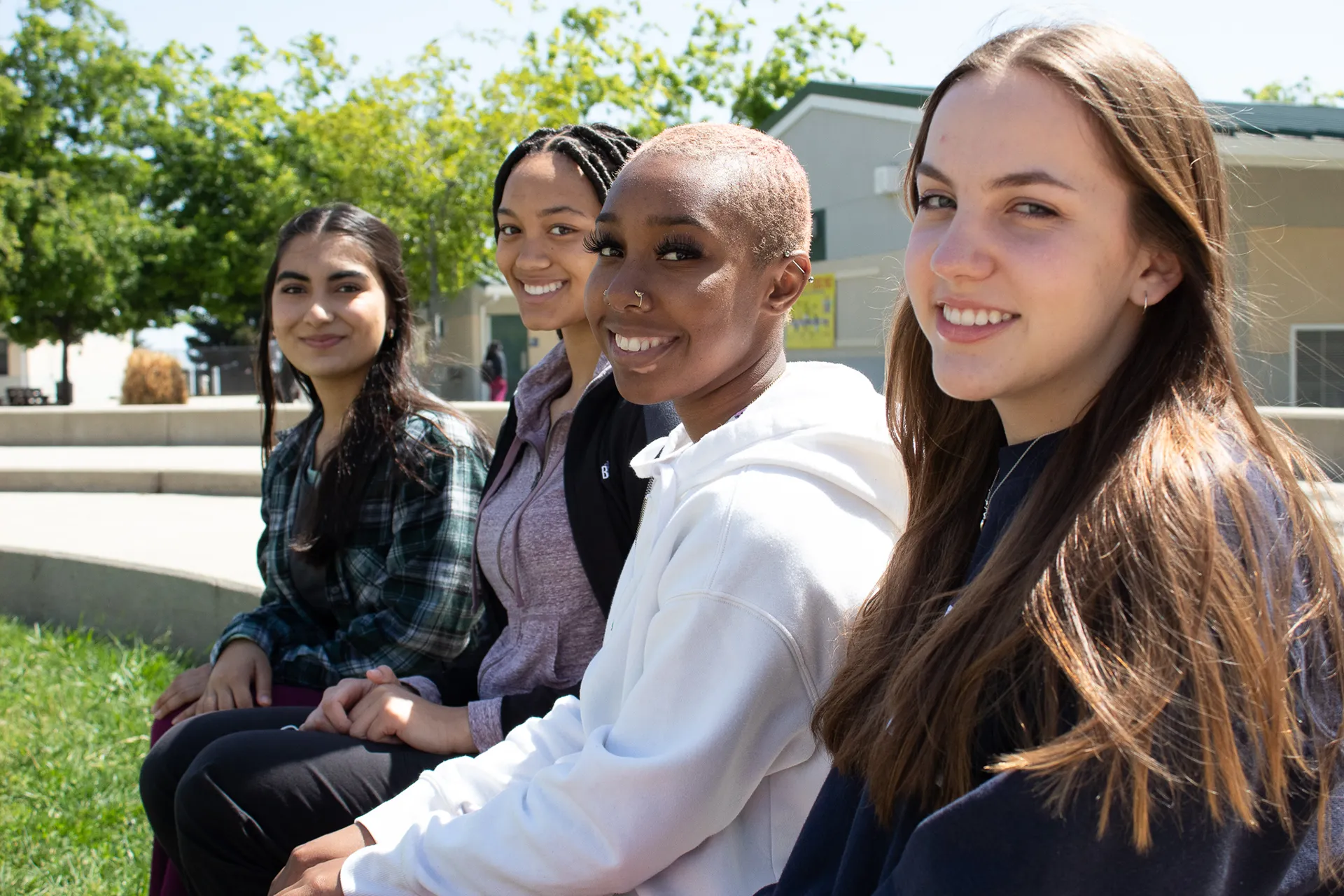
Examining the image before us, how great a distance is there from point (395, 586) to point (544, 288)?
861mm

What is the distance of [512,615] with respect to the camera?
8.72 ft

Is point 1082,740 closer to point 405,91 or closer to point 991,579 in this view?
point 991,579

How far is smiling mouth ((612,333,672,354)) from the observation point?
7.06 feet

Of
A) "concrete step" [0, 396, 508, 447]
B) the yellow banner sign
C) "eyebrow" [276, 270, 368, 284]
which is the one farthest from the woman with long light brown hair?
the yellow banner sign

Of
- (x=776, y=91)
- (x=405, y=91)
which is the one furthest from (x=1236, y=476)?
(x=776, y=91)

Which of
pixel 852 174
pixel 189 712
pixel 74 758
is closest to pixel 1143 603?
pixel 189 712

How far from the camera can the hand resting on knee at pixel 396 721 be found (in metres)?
2.36

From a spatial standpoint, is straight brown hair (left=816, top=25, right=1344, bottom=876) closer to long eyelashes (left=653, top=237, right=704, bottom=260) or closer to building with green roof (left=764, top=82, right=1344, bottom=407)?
long eyelashes (left=653, top=237, right=704, bottom=260)

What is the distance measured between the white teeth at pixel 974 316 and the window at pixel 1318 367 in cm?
1156

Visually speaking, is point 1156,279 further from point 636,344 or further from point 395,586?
point 395,586

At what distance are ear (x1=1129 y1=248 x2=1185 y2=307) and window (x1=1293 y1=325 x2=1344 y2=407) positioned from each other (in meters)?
11.5

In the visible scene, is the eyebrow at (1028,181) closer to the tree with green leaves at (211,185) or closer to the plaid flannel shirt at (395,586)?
the plaid flannel shirt at (395,586)

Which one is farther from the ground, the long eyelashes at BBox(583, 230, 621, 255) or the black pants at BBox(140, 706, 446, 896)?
the long eyelashes at BBox(583, 230, 621, 255)

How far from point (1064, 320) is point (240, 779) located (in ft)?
5.65
